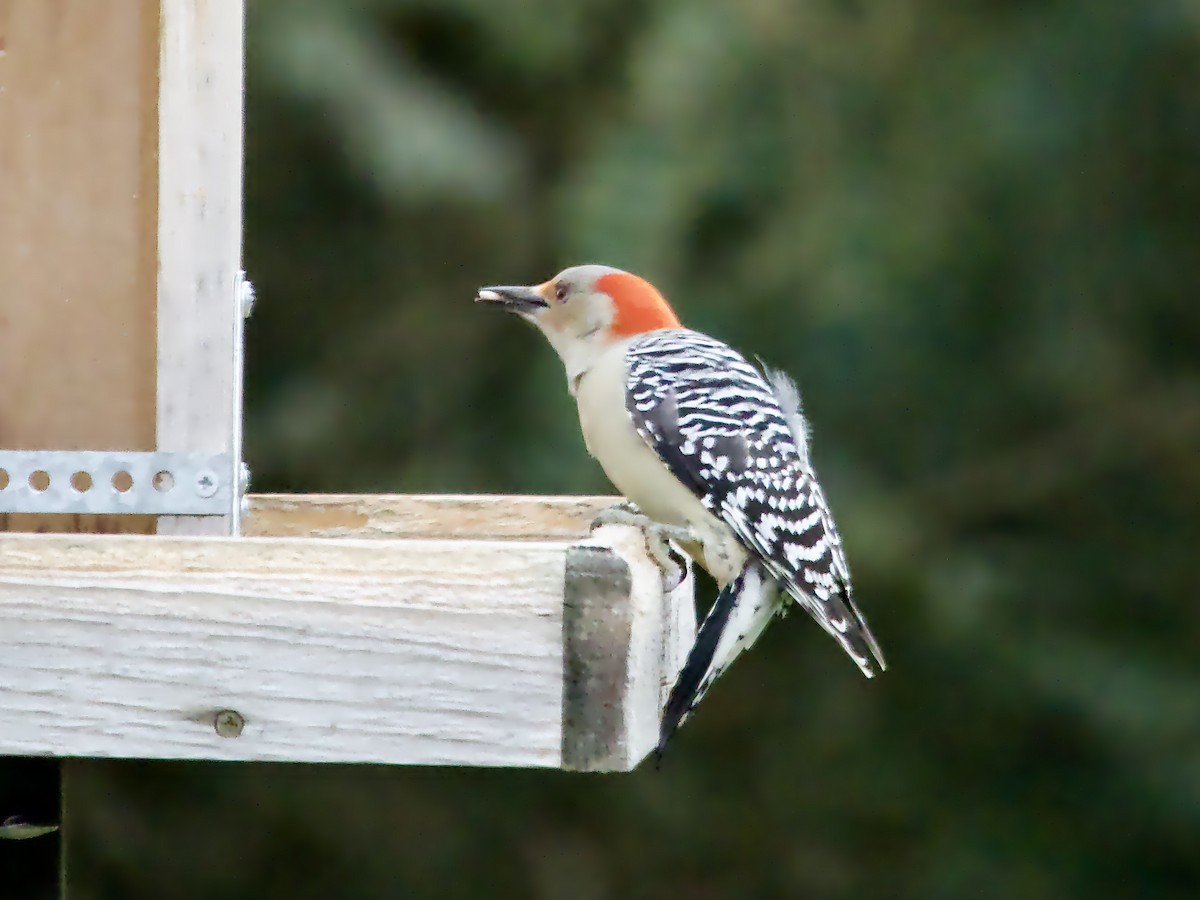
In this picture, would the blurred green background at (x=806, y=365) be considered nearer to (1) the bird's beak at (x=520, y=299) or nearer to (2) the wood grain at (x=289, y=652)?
(1) the bird's beak at (x=520, y=299)

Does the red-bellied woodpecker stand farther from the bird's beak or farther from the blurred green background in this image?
the blurred green background

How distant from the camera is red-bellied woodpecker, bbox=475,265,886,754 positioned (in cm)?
294

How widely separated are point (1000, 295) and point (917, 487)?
603 mm

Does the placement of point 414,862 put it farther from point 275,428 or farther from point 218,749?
point 218,749

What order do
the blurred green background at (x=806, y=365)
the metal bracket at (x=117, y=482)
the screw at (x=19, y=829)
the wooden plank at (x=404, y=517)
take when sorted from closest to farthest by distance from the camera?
the metal bracket at (x=117, y=482) → the screw at (x=19, y=829) → the wooden plank at (x=404, y=517) → the blurred green background at (x=806, y=365)

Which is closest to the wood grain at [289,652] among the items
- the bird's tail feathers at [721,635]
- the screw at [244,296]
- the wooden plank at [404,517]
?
the bird's tail feathers at [721,635]

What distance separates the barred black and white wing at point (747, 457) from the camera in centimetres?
296

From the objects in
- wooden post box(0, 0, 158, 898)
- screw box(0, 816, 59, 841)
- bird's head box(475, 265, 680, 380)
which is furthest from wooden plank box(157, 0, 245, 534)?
bird's head box(475, 265, 680, 380)

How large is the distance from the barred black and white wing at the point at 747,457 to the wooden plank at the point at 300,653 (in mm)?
936

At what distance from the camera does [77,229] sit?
2.39 m

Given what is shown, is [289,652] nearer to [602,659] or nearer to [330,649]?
[330,649]

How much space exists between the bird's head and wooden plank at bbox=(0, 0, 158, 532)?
132 cm

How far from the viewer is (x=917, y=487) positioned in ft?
17.3

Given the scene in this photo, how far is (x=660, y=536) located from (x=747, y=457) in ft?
1.70
